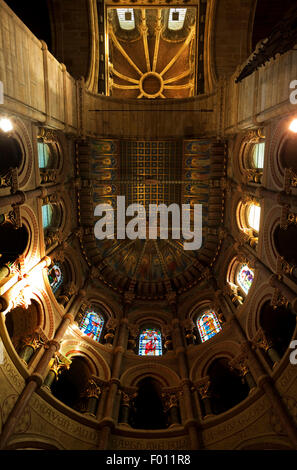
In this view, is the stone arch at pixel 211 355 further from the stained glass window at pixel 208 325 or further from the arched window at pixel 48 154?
the arched window at pixel 48 154

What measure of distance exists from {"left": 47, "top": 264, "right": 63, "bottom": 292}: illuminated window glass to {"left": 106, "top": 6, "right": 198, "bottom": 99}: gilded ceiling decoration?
41.8 feet

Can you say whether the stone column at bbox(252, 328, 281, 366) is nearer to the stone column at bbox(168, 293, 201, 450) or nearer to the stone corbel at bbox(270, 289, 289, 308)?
the stone corbel at bbox(270, 289, 289, 308)

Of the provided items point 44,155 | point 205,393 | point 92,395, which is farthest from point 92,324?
point 44,155

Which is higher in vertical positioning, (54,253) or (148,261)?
(148,261)

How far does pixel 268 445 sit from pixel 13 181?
13171 millimetres

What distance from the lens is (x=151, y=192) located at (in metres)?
21.3

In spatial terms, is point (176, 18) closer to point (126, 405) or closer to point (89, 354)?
point (89, 354)

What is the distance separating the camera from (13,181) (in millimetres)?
11953

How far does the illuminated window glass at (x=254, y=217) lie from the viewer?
53.3 feet

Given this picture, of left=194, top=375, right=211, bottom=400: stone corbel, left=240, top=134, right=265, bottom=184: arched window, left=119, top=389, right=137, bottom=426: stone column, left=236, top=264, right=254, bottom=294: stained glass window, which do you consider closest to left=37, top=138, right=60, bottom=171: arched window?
left=240, top=134, right=265, bottom=184: arched window

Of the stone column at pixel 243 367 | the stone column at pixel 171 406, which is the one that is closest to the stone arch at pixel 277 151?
the stone column at pixel 243 367

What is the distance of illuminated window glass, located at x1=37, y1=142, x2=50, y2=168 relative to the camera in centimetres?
1511
